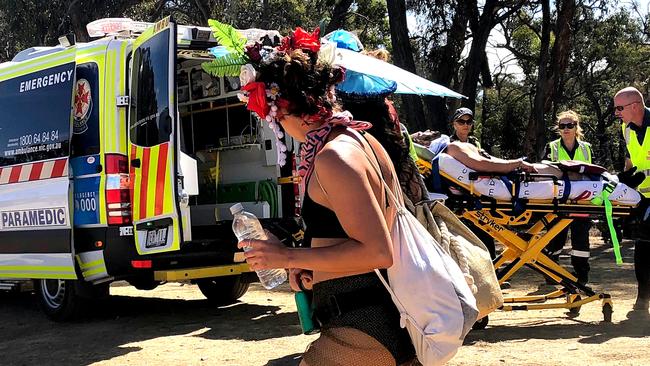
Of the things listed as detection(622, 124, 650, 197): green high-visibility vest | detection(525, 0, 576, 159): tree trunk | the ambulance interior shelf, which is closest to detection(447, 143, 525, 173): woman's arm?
detection(622, 124, 650, 197): green high-visibility vest

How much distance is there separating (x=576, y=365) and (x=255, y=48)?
3.65 m

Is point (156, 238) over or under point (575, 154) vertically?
under

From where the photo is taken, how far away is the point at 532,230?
6.70 metres

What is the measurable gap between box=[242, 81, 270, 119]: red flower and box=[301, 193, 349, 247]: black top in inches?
12.3

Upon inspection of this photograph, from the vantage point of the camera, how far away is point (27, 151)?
731 cm

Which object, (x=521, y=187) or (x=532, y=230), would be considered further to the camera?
(x=532, y=230)

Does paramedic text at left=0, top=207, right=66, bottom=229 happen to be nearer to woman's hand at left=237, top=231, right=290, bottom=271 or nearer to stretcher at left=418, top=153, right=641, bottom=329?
stretcher at left=418, top=153, right=641, bottom=329

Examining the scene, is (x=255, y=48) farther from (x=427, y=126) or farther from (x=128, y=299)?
(x=427, y=126)

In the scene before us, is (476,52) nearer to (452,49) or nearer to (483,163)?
(452,49)

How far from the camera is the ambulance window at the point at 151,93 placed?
6.32m

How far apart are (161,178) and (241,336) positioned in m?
1.46

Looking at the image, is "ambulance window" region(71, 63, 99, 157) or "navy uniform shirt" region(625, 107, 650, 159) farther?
"navy uniform shirt" region(625, 107, 650, 159)

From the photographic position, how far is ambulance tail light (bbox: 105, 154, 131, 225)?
260 inches

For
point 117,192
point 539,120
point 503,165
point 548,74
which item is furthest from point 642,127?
point 548,74
